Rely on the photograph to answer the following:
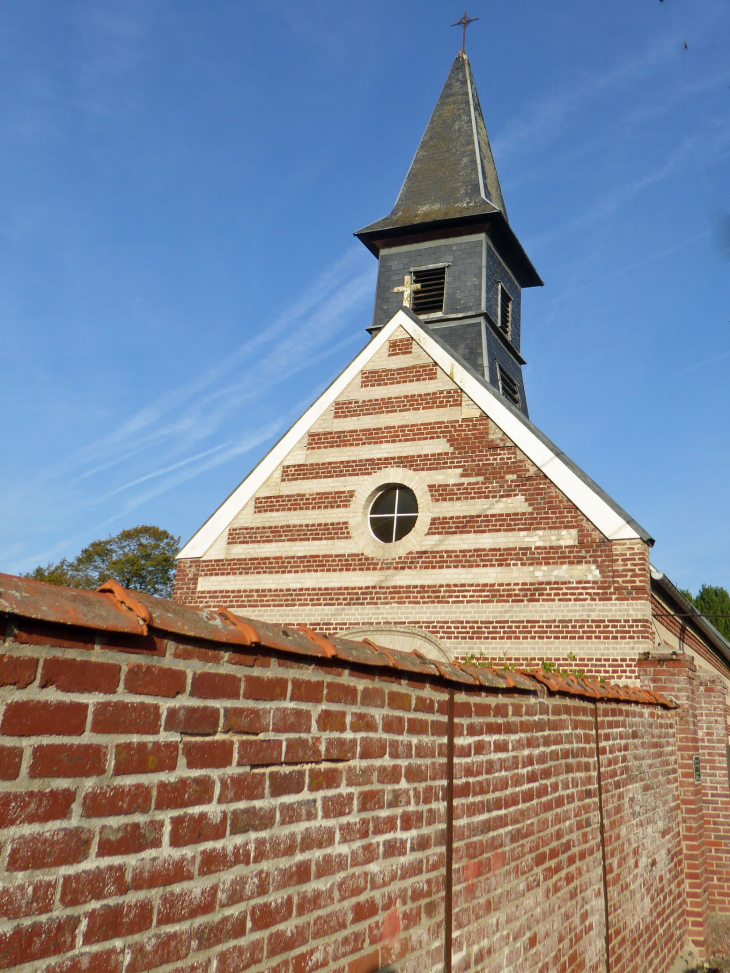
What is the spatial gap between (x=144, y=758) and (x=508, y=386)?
15.3m

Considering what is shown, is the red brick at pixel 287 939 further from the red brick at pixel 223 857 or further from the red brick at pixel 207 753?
the red brick at pixel 207 753

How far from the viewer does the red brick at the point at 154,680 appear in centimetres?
181

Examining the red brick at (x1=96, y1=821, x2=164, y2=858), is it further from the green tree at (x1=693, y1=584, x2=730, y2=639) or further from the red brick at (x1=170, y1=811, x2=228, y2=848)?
the green tree at (x1=693, y1=584, x2=730, y2=639)

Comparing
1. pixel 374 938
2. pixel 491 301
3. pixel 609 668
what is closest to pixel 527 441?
pixel 609 668

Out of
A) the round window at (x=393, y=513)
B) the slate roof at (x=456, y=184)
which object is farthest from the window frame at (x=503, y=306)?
the round window at (x=393, y=513)

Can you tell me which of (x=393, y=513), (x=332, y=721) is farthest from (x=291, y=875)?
(x=393, y=513)

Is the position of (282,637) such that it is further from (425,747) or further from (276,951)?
(425,747)

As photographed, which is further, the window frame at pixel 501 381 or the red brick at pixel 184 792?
the window frame at pixel 501 381

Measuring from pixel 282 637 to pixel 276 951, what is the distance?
0.90 m

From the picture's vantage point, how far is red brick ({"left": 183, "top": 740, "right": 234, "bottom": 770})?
1953 mm

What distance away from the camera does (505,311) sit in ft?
57.0

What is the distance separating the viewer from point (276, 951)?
218cm

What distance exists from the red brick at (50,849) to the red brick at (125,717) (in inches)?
8.7

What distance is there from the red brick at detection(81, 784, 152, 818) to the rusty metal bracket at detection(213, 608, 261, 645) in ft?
1.53
